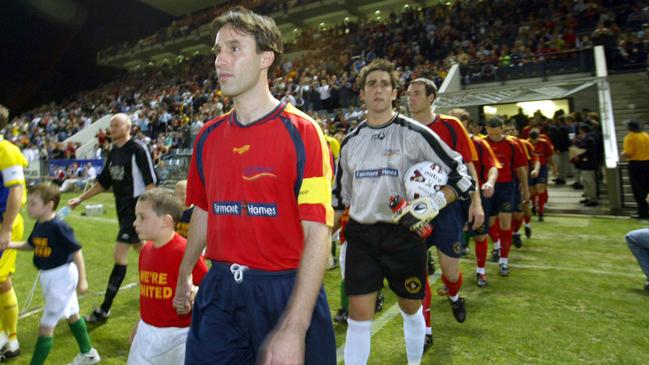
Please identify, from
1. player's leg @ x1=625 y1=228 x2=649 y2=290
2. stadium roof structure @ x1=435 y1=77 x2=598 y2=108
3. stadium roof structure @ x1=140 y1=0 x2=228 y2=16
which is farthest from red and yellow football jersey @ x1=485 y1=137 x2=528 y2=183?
stadium roof structure @ x1=140 y1=0 x2=228 y2=16

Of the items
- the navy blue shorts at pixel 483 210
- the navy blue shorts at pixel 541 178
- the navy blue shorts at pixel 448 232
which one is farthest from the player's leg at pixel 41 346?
the navy blue shorts at pixel 541 178

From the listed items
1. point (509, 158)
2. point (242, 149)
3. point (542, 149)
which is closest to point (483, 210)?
point (509, 158)

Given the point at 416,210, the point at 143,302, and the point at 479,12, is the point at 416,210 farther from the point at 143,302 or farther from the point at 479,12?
the point at 479,12

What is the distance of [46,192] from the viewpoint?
12.5ft

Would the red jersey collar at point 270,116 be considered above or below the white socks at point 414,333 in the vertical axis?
above

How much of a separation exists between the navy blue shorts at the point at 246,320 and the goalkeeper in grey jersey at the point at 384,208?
4.47ft

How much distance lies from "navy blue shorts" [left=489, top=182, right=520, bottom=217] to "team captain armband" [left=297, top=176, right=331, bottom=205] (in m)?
5.72

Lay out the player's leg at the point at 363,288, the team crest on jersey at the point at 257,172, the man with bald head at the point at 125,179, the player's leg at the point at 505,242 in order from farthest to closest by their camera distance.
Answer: the player's leg at the point at 505,242, the man with bald head at the point at 125,179, the player's leg at the point at 363,288, the team crest on jersey at the point at 257,172

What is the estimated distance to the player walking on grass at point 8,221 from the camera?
3.83m

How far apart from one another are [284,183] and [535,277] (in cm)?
589

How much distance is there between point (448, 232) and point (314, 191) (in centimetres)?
265

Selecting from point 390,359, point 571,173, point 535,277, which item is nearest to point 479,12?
point 571,173

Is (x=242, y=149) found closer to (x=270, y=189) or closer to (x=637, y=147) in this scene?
(x=270, y=189)

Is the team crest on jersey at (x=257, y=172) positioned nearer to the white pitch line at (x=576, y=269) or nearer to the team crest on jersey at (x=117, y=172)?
the team crest on jersey at (x=117, y=172)
